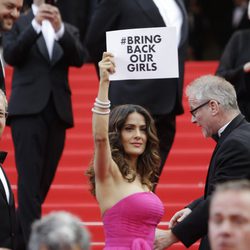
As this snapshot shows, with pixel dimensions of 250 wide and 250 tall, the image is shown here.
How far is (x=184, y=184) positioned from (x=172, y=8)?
2.20m

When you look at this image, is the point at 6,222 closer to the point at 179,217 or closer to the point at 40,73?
the point at 179,217

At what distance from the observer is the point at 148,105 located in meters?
8.73

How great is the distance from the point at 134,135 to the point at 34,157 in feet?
6.19

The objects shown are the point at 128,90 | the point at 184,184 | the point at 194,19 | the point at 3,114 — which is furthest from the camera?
the point at 194,19

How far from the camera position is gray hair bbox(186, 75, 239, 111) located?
23.5 ft

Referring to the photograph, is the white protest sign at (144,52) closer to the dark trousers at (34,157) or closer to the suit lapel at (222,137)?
the suit lapel at (222,137)

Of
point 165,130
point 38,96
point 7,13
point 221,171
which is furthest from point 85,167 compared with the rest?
point 221,171

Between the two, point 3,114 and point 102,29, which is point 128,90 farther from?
point 3,114

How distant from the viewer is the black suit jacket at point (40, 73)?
915 cm

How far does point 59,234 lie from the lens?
15.0ft

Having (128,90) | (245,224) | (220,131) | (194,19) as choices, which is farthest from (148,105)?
(194,19)

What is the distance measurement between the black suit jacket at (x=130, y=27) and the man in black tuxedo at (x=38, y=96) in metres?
0.41

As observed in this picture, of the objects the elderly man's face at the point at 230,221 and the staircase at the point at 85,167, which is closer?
the elderly man's face at the point at 230,221

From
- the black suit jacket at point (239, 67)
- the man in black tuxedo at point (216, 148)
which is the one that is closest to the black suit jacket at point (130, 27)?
the black suit jacket at point (239, 67)
